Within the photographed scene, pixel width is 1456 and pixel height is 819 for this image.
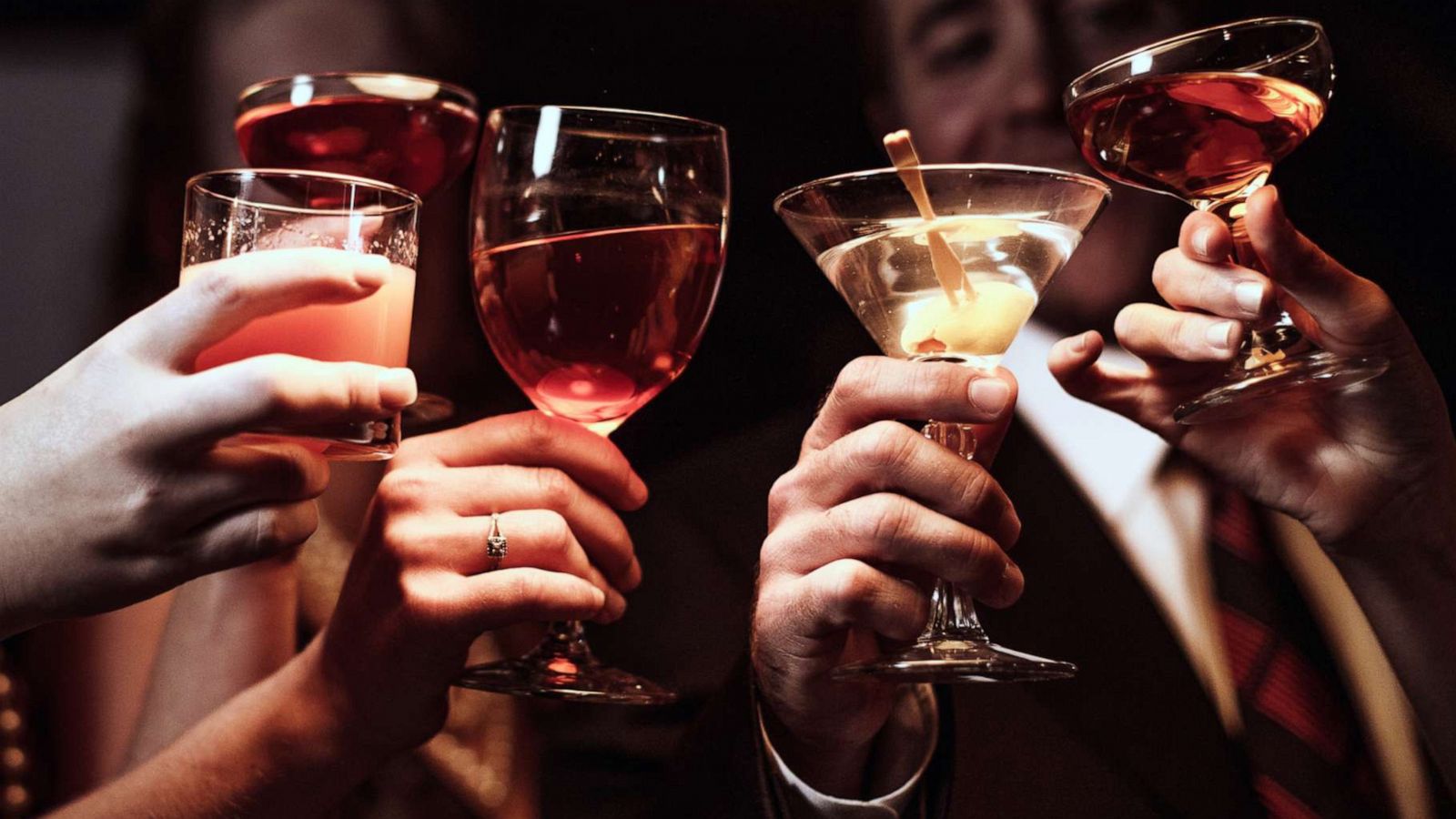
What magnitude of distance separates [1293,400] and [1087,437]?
1.93 feet

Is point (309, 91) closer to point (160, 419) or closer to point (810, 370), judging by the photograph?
point (160, 419)

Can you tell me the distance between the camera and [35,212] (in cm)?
178

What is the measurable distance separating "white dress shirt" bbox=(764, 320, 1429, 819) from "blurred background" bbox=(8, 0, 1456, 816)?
18 cm

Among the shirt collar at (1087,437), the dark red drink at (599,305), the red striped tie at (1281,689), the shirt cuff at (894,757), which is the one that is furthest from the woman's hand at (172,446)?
the red striped tie at (1281,689)

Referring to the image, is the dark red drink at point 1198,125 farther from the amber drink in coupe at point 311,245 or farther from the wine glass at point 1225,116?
the amber drink in coupe at point 311,245

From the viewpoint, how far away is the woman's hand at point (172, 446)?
0.73m

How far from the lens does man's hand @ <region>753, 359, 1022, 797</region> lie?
0.88m

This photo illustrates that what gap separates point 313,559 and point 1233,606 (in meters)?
1.24

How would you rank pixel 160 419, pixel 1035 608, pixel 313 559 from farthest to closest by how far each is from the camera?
pixel 1035 608
pixel 313 559
pixel 160 419

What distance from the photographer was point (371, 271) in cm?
77

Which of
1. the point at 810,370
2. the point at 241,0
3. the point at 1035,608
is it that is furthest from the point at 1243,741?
the point at 241,0

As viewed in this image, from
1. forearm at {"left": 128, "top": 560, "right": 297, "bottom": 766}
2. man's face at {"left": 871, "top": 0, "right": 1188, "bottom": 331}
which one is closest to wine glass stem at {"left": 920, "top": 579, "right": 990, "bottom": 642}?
forearm at {"left": 128, "top": 560, "right": 297, "bottom": 766}

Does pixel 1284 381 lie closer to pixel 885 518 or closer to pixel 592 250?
pixel 885 518

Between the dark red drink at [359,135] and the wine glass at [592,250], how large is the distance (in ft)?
0.48
